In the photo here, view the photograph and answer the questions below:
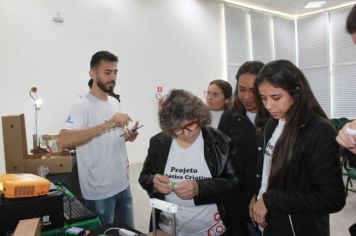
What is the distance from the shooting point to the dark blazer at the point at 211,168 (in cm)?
138

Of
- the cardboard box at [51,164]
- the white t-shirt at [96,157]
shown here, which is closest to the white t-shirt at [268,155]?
the white t-shirt at [96,157]

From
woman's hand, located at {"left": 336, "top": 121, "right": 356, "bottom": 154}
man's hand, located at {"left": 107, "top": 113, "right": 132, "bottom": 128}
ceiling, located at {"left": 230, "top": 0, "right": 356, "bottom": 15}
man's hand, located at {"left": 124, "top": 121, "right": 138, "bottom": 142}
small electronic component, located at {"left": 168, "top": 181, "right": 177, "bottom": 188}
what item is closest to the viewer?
woman's hand, located at {"left": 336, "top": 121, "right": 356, "bottom": 154}

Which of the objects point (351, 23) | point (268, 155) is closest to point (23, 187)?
point (268, 155)

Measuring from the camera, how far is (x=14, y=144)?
2750 mm

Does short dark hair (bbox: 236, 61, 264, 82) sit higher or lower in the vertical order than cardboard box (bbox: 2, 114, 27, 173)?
higher

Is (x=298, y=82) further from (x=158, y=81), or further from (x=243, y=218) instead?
(x=158, y=81)

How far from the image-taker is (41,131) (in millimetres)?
4301

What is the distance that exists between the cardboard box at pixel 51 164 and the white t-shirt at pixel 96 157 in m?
0.78

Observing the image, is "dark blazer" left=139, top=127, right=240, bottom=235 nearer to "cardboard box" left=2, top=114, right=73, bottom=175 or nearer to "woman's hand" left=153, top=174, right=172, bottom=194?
"woman's hand" left=153, top=174, right=172, bottom=194

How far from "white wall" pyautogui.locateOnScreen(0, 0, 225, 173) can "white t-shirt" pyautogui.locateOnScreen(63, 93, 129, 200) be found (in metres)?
2.34

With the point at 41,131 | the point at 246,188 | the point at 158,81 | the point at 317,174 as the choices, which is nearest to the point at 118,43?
the point at 158,81

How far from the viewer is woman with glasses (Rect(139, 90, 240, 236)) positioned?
1.40 meters

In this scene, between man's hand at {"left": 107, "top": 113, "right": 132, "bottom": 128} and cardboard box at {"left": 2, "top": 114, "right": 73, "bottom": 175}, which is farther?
cardboard box at {"left": 2, "top": 114, "right": 73, "bottom": 175}

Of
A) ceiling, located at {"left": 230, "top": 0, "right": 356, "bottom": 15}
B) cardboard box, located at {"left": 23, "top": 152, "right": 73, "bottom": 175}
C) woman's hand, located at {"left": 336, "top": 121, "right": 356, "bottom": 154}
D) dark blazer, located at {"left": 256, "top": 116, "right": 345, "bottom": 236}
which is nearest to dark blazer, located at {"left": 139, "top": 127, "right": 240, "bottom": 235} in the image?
dark blazer, located at {"left": 256, "top": 116, "right": 345, "bottom": 236}
